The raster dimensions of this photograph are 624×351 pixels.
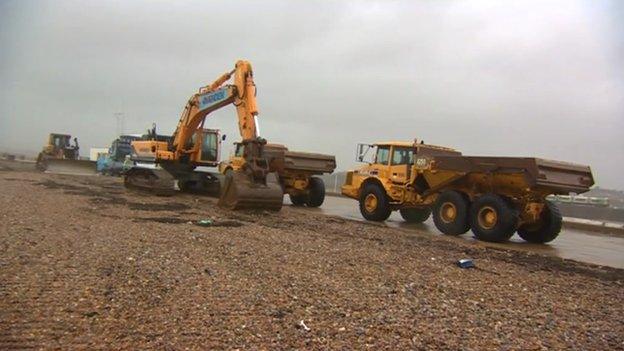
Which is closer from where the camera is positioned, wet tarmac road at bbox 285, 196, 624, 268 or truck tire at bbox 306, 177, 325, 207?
wet tarmac road at bbox 285, 196, 624, 268

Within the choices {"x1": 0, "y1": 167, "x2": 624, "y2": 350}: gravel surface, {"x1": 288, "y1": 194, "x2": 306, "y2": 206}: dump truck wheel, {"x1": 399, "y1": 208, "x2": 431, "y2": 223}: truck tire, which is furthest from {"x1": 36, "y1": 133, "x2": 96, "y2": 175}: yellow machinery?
{"x1": 0, "y1": 167, "x2": 624, "y2": 350}: gravel surface

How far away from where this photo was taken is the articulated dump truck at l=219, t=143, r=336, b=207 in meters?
19.7

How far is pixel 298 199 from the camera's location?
2150 centimetres

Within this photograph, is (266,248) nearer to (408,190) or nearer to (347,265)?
(347,265)

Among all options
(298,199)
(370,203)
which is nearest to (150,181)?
(298,199)

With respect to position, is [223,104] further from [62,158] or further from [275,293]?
[62,158]

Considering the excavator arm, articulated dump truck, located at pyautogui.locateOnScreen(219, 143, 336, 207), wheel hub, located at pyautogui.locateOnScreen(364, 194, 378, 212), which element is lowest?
wheel hub, located at pyautogui.locateOnScreen(364, 194, 378, 212)

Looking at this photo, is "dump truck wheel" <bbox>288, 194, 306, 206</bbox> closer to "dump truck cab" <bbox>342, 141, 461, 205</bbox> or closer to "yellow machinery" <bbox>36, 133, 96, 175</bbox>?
"dump truck cab" <bbox>342, 141, 461, 205</bbox>

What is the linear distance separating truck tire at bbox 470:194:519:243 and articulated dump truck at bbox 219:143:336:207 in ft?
23.6

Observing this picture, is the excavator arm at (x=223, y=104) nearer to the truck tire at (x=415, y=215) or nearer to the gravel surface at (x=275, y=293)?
the truck tire at (x=415, y=215)

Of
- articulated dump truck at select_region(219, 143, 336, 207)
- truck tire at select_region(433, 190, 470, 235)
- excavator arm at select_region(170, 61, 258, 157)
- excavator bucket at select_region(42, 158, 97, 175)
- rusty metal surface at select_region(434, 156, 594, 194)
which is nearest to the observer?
rusty metal surface at select_region(434, 156, 594, 194)

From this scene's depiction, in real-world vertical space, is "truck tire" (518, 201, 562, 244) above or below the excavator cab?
below

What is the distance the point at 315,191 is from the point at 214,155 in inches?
175

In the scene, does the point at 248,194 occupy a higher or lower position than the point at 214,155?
lower
